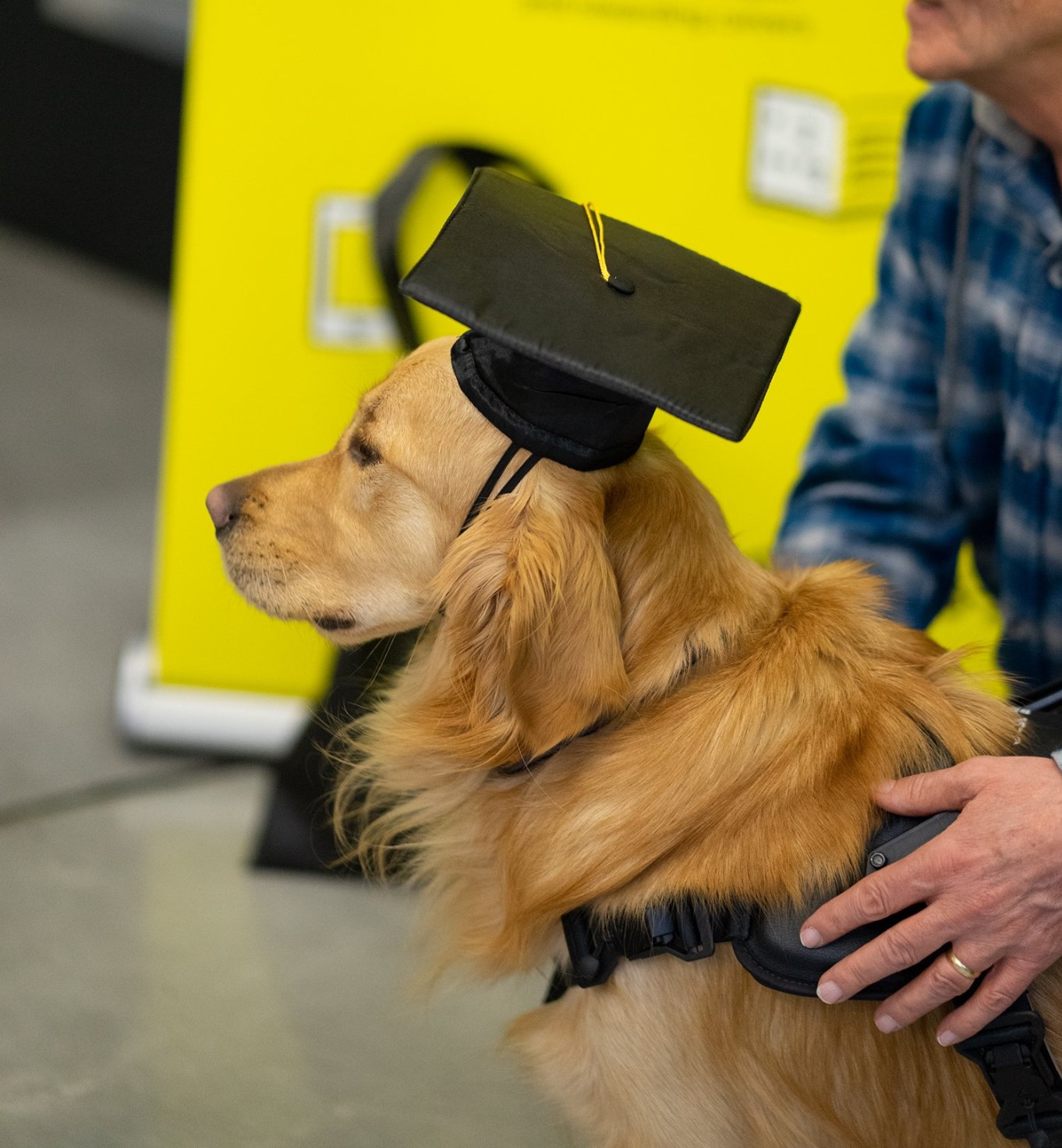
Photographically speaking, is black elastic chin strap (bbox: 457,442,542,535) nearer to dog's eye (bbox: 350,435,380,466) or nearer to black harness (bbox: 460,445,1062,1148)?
black harness (bbox: 460,445,1062,1148)

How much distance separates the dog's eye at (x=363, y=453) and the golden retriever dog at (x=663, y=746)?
0.03 metres

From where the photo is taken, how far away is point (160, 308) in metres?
5.40

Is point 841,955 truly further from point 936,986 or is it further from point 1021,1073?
point 1021,1073

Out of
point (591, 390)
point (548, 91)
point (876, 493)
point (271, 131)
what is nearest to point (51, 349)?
point (271, 131)

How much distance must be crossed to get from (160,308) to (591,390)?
452 centimetres

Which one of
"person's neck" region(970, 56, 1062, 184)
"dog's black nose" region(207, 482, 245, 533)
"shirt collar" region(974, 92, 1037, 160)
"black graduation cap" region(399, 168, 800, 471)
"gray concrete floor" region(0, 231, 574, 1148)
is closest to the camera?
"black graduation cap" region(399, 168, 800, 471)

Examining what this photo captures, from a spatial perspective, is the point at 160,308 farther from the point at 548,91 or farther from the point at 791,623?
the point at 791,623

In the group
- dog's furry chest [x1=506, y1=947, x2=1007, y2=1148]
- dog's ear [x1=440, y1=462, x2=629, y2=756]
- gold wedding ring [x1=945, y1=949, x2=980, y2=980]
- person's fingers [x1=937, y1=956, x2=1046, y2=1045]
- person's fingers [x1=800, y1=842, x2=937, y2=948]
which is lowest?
dog's furry chest [x1=506, y1=947, x2=1007, y2=1148]

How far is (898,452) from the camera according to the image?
1957mm

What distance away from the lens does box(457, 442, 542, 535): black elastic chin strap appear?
4.29ft

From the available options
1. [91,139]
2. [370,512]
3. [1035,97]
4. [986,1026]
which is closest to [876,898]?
[986,1026]

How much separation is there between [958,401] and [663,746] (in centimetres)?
88

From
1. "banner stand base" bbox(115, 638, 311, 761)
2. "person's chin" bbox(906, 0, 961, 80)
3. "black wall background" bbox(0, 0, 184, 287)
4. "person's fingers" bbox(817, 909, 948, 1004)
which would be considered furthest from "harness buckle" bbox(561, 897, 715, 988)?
"black wall background" bbox(0, 0, 184, 287)

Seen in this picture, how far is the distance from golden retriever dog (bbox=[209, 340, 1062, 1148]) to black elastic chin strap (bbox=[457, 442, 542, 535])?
1cm
